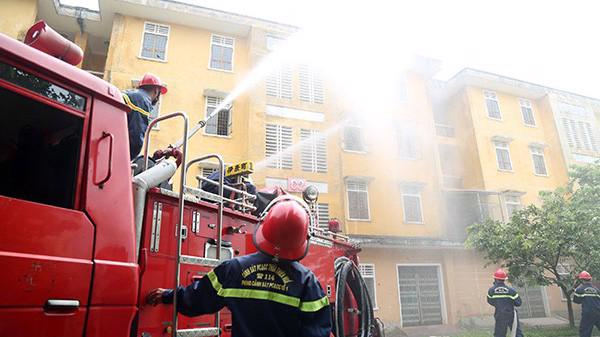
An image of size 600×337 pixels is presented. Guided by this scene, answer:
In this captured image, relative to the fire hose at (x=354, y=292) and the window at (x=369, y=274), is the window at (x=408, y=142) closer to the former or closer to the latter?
the window at (x=369, y=274)

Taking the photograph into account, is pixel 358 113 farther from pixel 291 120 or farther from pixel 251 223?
pixel 251 223

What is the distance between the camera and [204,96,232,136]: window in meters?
15.4

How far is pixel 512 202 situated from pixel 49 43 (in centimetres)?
2140

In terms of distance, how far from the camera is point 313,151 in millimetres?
16438

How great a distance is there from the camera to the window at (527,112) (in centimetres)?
2241

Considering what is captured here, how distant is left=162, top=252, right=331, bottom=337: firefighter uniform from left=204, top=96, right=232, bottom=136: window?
1337cm

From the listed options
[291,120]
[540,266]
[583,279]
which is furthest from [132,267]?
[540,266]

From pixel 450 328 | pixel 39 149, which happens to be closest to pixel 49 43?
pixel 39 149

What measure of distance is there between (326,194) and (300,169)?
1.45 meters

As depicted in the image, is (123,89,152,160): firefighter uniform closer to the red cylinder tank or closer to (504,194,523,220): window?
the red cylinder tank

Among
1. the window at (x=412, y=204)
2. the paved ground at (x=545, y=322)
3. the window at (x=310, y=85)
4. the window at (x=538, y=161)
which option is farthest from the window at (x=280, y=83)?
the window at (x=538, y=161)

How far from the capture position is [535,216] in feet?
48.9

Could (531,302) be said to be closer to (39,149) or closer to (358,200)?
(358,200)

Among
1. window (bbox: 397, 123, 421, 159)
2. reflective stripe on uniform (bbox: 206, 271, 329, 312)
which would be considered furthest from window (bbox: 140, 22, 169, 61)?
reflective stripe on uniform (bbox: 206, 271, 329, 312)
